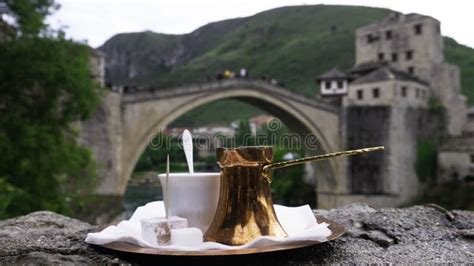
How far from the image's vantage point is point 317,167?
2008cm

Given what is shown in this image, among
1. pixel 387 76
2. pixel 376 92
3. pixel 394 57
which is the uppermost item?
pixel 394 57

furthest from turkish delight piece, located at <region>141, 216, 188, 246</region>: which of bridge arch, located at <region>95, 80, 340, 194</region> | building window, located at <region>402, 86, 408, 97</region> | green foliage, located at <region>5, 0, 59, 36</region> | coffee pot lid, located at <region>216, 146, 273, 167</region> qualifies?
building window, located at <region>402, 86, 408, 97</region>

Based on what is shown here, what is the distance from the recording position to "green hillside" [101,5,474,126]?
40062 mm

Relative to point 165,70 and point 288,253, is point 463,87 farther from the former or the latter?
point 165,70

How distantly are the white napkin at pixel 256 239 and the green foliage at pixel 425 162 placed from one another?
62.3ft

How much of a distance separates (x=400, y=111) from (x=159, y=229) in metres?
18.4

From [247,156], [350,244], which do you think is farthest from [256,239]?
[350,244]

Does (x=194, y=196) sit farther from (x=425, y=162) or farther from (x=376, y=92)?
(x=425, y=162)

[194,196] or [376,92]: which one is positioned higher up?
[376,92]

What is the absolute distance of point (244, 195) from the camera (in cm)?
133

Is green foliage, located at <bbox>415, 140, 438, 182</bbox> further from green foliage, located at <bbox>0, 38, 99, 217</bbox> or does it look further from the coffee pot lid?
the coffee pot lid

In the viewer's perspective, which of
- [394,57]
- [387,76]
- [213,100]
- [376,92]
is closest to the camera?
[213,100]

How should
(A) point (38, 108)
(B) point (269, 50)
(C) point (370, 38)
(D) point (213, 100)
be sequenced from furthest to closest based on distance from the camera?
(B) point (269, 50)
(C) point (370, 38)
(D) point (213, 100)
(A) point (38, 108)

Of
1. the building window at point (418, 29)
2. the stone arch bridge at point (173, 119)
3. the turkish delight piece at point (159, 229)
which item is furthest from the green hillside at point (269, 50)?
the turkish delight piece at point (159, 229)
